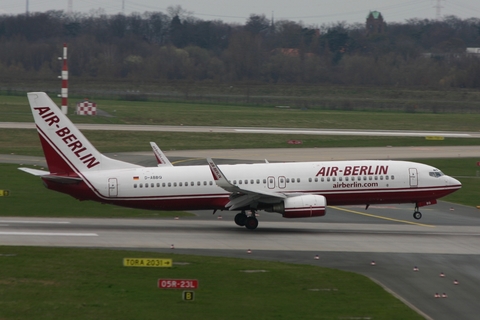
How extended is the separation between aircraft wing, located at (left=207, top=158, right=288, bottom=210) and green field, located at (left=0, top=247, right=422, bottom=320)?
6.15m

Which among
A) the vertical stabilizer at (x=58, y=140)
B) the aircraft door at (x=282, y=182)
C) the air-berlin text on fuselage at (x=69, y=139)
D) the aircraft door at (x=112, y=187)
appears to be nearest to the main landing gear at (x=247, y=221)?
the aircraft door at (x=282, y=182)

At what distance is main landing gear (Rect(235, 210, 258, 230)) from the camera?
3866 cm

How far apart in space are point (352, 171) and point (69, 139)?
14817mm

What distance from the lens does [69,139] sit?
1499 inches

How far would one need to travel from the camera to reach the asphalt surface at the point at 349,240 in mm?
27172

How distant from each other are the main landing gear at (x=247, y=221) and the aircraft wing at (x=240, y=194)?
990 mm

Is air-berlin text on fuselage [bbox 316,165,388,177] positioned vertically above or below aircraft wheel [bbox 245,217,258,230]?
above

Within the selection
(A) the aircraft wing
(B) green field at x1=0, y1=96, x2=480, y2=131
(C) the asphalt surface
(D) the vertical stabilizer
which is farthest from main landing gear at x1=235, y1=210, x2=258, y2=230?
(B) green field at x1=0, y1=96, x2=480, y2=131

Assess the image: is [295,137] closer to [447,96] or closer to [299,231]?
[299,231]

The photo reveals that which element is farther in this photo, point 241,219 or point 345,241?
point 241,219

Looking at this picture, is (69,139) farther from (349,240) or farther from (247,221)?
(349,240)

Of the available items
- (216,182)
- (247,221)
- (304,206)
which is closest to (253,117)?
(247,221)

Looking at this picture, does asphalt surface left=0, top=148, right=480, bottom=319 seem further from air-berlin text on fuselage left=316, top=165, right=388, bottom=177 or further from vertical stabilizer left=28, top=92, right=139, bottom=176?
vertical stabilizer left=28, top=92, right=139, bottom=176

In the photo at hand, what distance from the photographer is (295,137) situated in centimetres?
8431
